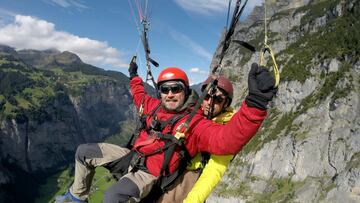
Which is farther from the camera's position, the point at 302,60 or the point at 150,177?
the point at 302,60

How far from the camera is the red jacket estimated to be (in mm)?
5492

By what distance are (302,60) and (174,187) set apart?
562ft

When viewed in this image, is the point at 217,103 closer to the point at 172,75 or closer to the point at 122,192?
the point at 172,75

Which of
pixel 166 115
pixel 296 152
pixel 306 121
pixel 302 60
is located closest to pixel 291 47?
pixel 302 60

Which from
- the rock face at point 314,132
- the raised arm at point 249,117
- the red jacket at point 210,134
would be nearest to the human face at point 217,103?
the red jacket at point 210,134

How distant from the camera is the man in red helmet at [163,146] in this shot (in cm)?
650

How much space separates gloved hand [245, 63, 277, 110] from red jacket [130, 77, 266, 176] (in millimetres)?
112

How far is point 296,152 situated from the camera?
129 meters

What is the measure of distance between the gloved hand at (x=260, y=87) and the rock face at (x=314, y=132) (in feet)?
301

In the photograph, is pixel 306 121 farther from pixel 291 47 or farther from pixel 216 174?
pixel 216 174

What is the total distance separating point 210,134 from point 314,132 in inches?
5140

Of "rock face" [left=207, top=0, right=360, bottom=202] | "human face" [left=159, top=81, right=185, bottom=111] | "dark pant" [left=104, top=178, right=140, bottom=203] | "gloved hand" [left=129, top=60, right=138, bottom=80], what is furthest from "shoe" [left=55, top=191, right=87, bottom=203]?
"rock face" [left=207, top=0, right=360, bottom=202]

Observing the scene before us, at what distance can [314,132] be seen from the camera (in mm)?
128375

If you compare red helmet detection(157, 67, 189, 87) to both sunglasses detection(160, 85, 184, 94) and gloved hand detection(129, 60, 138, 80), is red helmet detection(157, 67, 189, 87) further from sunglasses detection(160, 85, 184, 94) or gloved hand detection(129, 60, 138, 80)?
gloved hand detection(129, 60, 138, 80)
